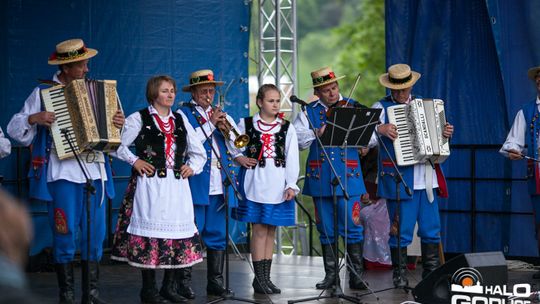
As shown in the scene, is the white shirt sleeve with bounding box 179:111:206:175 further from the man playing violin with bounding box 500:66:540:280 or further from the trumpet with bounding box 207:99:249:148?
the man playing violin with bounding box 500:66:540:280

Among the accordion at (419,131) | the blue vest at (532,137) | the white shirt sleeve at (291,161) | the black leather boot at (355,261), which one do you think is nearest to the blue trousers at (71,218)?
the white shirt sleeve at (291,161)

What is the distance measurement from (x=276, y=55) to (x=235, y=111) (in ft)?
2.44

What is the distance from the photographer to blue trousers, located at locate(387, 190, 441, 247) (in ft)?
22.4

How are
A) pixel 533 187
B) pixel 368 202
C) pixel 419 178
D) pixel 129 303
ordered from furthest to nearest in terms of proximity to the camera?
pixel 368 202, pixel 533 187, pixel 419 178, pixel 129 303

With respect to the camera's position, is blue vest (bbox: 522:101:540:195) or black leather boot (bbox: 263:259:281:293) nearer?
black leather boot (bbox: 263:259:281:293)

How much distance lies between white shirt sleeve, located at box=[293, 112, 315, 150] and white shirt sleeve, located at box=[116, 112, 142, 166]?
51.9 inches

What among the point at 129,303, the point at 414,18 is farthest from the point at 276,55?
the point at 129,303

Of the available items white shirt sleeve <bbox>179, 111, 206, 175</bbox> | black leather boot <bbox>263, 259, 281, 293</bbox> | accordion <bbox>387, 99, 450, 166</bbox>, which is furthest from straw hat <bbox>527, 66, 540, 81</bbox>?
white shirt sleeve <bbox>179, 111, 206, 175</bbox>

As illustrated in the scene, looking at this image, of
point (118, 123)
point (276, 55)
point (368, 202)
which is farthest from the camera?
point (276, 55)

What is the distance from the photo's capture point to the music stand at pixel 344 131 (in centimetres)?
609

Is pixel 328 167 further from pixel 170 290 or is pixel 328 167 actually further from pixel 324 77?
pixel 170 290

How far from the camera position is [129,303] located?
249 inches

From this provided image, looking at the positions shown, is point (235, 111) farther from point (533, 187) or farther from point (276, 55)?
point (533, 187)

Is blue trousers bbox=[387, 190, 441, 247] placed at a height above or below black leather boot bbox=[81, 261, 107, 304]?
above
